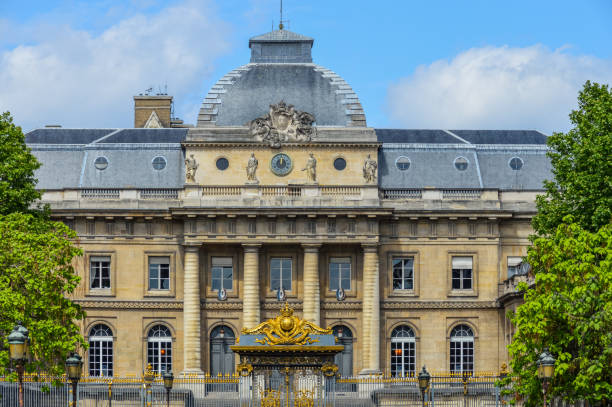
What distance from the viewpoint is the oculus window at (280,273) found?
9356 centimetres

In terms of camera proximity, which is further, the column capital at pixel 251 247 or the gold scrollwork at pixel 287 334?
the column capital at pixel 251 247

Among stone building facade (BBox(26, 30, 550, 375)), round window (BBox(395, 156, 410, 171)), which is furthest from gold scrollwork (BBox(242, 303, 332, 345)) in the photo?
round window (BBox(395, 156, 410, 171))

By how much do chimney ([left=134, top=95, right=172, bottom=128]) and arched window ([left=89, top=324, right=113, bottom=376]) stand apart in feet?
74.1

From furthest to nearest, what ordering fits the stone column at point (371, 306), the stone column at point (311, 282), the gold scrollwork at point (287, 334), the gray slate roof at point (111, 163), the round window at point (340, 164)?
the gray slate roof at point (111, 163)
the round window at point (340, 164)
the stone column at point (311, 282)
the stone column at point (371, 306)
the gold scrollwork at point (287, 334)

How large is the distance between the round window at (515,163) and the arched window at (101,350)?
26861 millimetres

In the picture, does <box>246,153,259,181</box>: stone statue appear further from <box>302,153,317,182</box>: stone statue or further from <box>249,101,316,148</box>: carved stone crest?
<box>302,153,317,182</box>: stone statue

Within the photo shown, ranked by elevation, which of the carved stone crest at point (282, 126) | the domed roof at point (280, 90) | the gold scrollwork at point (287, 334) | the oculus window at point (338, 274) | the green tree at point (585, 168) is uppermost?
the domed roof at point (280, 90)

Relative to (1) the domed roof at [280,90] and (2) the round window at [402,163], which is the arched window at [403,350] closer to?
(2) the round window at [402,163]

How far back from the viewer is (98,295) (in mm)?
93125

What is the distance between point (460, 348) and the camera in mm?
93750

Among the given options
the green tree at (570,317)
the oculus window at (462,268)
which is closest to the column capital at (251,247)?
the oculus window at (462,268)

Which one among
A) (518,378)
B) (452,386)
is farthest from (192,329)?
(518,378)

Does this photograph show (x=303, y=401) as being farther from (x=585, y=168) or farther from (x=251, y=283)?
(x=251, y=283)

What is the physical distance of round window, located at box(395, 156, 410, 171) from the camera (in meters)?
96.4
